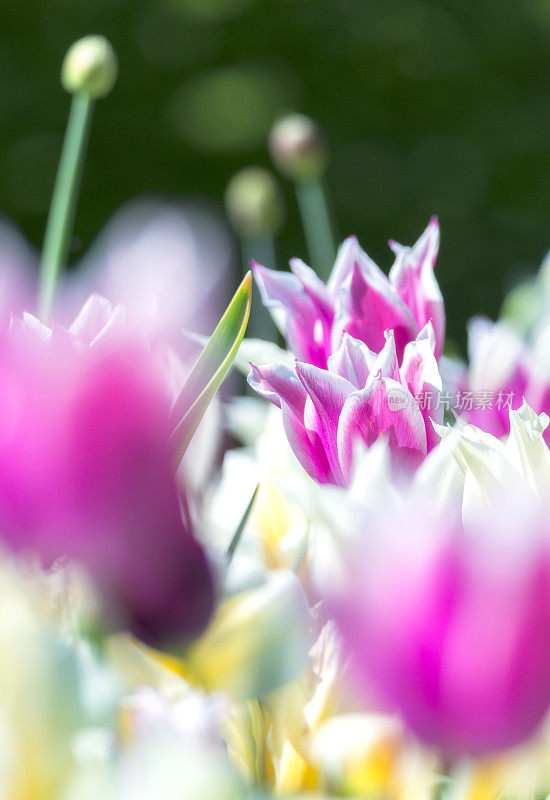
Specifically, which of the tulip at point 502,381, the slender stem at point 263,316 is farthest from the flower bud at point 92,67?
the tulip at point 502,381

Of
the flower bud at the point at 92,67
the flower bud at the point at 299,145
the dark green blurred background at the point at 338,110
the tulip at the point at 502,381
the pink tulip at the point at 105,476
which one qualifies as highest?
the pink tulip at the point at 105,476

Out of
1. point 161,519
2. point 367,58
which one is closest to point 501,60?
point 367,58

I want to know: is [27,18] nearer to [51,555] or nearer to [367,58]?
[367,58]

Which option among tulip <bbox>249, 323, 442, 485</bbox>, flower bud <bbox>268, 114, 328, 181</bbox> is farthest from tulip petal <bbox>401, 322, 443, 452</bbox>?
flower bud <bbox>268, 114, 328, 181</bbox>

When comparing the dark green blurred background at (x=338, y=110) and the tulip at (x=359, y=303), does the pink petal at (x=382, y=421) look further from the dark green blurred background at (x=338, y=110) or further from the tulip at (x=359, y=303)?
the dark green blurred background at (x=338, y=110)

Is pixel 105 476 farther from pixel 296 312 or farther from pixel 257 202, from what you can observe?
pixel 257 202
